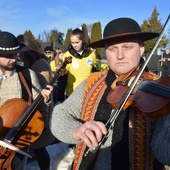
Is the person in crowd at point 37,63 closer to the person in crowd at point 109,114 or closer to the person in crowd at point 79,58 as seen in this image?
the person in crowd at point 79,58

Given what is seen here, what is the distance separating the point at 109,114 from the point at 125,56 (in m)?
0.33

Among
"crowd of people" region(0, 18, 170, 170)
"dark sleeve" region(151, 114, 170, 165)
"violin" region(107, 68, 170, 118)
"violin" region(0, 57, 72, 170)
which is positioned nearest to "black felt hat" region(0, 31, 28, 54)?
"violin" region(0, 57, 72, 170)

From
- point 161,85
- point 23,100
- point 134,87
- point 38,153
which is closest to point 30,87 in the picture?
point 23,100

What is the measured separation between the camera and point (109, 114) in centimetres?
161

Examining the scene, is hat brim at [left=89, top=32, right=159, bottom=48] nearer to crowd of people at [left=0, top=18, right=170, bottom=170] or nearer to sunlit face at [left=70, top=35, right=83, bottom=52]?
crowd of people at [left=0, top=18, right=170, bottom=170]

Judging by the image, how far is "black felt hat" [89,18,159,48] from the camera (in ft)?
5.37

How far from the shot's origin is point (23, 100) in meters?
2.46

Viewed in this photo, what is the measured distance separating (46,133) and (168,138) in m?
1.83

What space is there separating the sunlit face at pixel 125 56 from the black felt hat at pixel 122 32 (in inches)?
1.5

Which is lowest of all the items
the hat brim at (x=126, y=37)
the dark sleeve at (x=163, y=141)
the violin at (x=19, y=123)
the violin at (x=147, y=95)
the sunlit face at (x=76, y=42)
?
the violin at (x=19, y=123)

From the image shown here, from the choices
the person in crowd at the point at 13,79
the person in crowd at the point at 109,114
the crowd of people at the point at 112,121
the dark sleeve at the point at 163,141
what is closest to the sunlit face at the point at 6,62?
the person in crowd at the point at 13,79

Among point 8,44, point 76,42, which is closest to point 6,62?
point 8,44

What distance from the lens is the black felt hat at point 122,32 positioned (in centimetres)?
164

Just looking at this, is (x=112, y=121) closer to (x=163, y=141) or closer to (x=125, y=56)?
(x=163, y=141)
